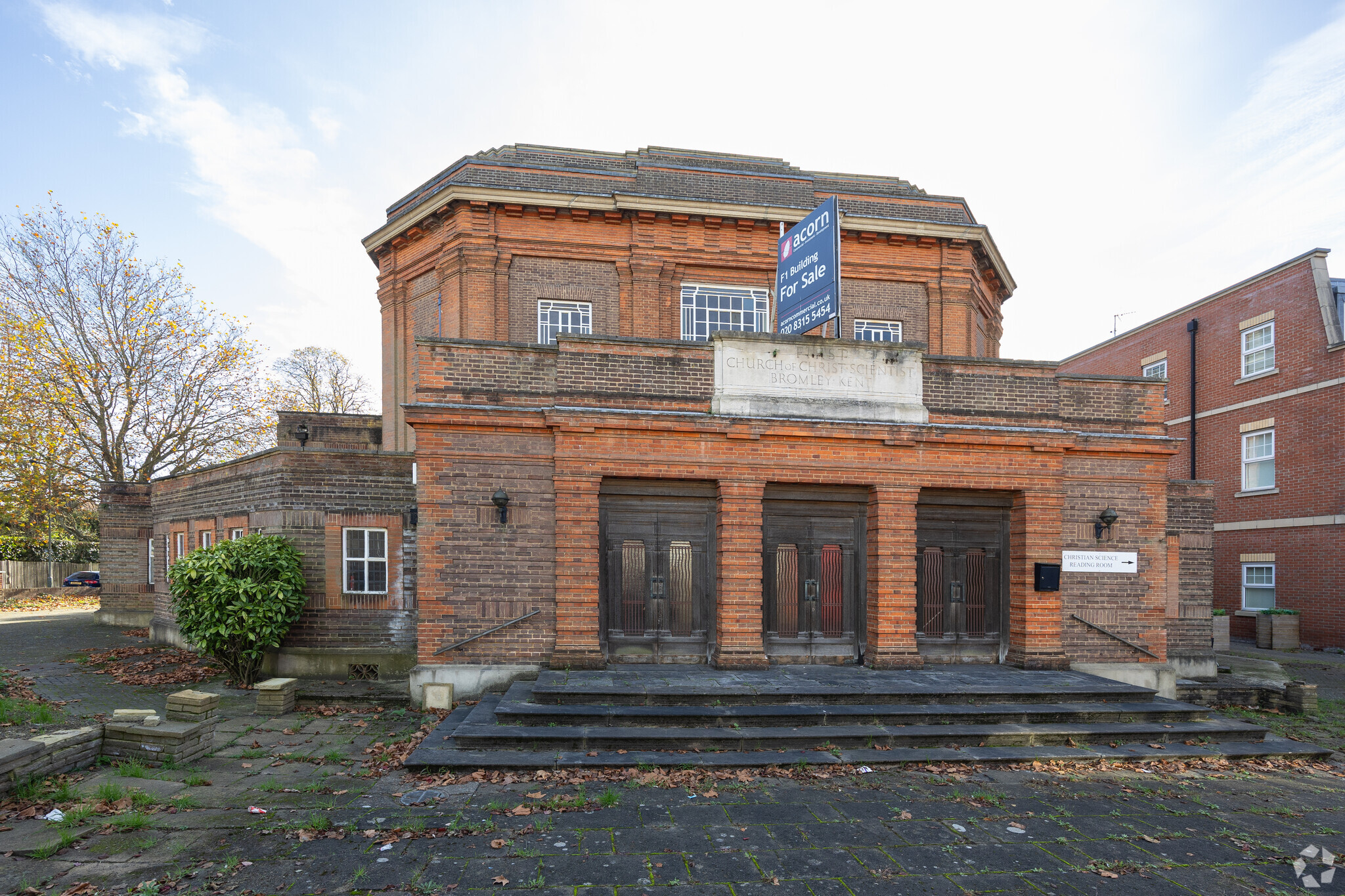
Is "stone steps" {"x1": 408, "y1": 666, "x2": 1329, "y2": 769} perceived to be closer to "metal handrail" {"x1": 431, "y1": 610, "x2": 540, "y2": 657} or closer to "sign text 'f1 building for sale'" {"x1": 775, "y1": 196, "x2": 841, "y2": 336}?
"metal handrail" {"x1": 431, "y1": 610, "x2": 540, "y2": 657}

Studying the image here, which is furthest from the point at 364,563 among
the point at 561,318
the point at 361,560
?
the point at 561,318

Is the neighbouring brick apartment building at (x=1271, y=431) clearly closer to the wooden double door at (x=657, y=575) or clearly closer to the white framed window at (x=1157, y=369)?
the white framed window at (x=1157, y=369)

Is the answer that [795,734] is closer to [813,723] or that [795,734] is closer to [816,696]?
[813,723]

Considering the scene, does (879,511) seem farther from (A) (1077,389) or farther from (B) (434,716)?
(B) (434,716)

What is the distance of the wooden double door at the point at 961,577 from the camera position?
11000mm

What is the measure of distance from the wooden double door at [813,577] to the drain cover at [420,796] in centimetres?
567

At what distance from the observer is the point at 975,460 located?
35.1 feet

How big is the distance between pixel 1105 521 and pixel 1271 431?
1441 cm

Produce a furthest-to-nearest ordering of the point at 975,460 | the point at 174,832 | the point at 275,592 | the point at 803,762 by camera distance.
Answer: the point at 275,592
the point at 975,460
the point at 803,762
the point at 174,832

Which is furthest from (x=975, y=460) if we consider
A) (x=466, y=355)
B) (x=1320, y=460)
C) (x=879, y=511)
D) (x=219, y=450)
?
(x=219, y=450)

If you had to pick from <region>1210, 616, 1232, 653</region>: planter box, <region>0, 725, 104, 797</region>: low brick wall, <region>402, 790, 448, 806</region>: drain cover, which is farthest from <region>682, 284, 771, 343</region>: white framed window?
<region>1210, 616, 1232, 653</region>: planter box

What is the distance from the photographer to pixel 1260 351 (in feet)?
66.1

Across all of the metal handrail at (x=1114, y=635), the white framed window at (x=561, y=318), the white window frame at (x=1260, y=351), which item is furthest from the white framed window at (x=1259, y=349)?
the white framed window at (x=561, y=318)

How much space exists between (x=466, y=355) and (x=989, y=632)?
32.9 feet
